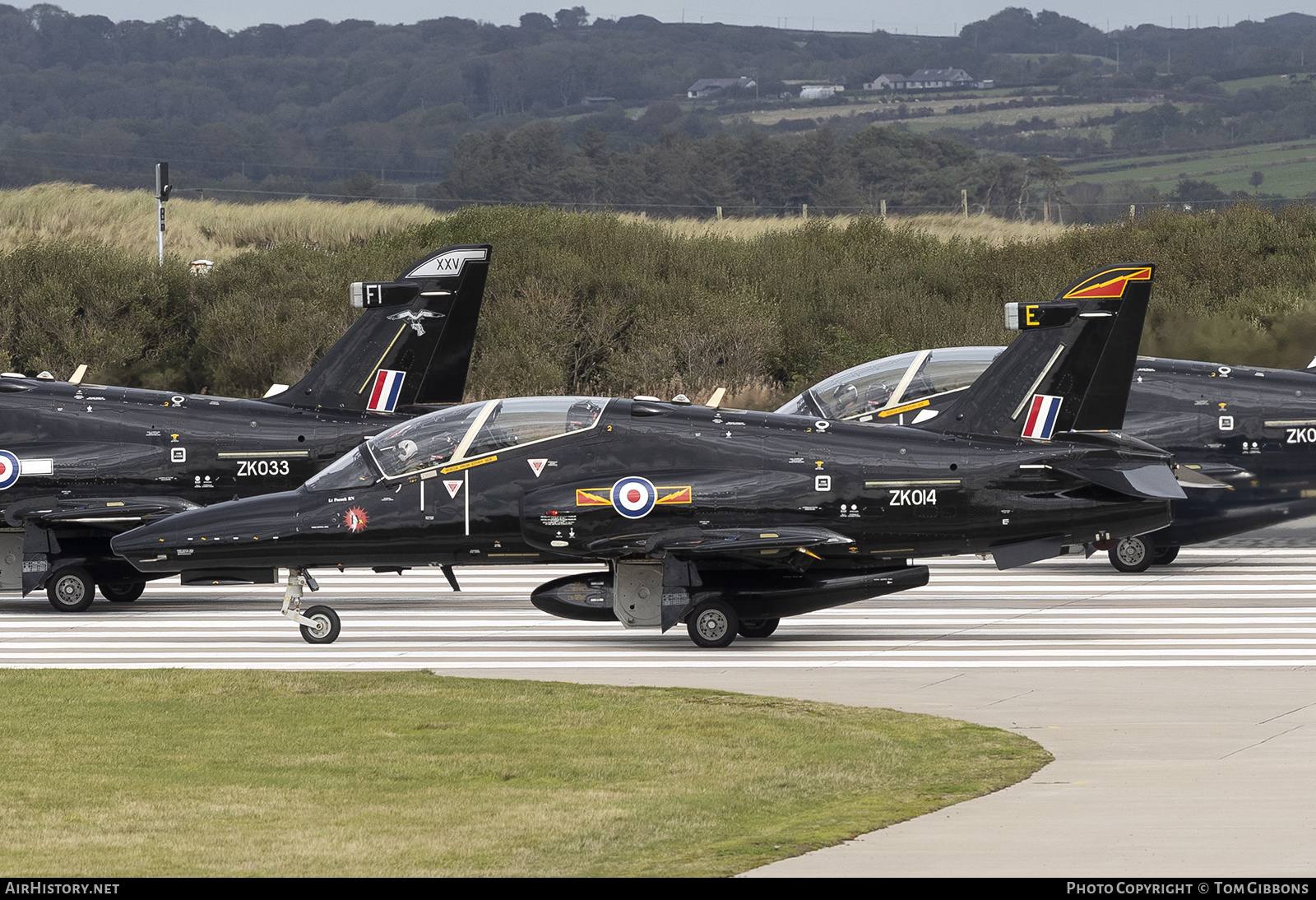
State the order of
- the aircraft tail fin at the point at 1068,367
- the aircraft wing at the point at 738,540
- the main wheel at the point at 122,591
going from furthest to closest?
the main wheel at the point at 122,591 → the aircraft tail fin at the point at 1068,367 → the aircraft wing at the point at 738,540

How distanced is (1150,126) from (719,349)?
447ft

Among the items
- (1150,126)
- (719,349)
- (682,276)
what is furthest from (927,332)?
(1150,126)

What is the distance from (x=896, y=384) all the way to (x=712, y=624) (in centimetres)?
582

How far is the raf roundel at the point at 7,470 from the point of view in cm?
2027

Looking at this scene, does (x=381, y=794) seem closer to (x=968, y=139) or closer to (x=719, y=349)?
(x=719, y=349)

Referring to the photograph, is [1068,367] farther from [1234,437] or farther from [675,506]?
[1234,437]

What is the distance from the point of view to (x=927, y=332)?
40281 mm

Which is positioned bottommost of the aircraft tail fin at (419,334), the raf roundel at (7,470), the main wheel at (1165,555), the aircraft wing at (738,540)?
the main wheel at (1165,555)

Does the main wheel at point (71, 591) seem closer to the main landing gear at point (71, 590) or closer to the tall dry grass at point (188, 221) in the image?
the main landing gear at point (71, 590)

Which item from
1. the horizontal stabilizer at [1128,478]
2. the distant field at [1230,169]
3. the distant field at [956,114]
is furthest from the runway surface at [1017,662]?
the distant field at [956,114]

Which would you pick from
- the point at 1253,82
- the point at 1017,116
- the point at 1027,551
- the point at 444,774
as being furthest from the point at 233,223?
the point at 1253,82

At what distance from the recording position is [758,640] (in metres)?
17.4

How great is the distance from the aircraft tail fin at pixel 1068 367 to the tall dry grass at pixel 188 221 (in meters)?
38.8

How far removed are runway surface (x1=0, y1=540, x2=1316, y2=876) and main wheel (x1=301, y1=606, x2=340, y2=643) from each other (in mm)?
130
